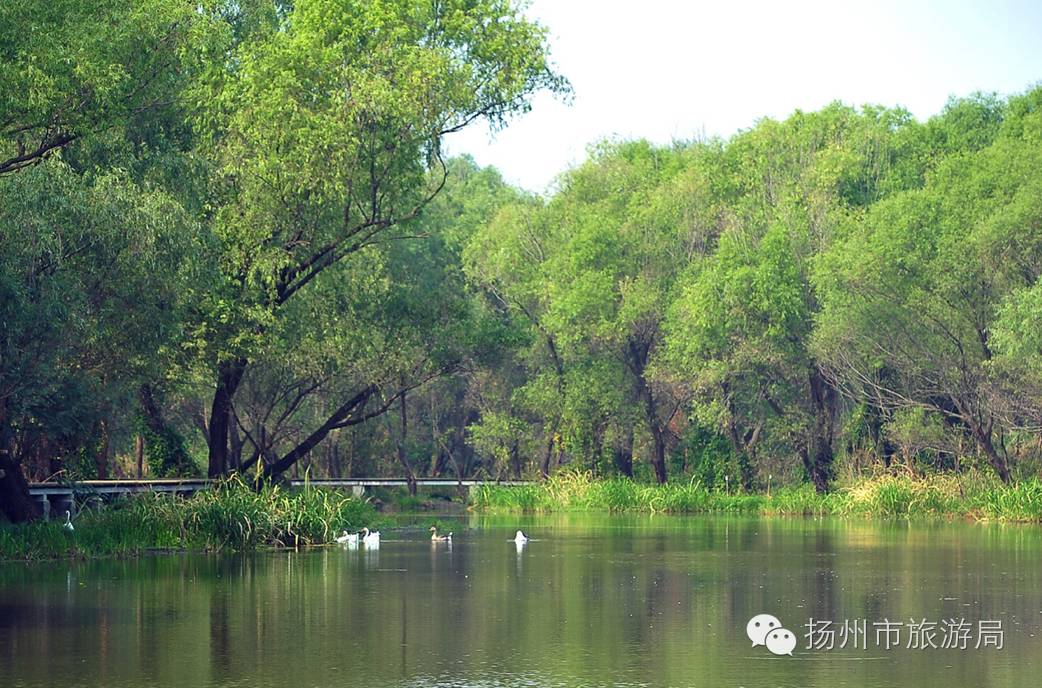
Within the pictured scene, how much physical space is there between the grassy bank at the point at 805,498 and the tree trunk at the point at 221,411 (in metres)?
16.7

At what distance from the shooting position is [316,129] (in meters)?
34.9

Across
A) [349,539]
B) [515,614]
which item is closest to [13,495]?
[349,539]

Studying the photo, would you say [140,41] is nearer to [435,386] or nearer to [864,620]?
[864,620]

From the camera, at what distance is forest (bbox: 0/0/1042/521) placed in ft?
90.5

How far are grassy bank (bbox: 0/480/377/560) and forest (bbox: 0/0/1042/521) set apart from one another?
1555 mm

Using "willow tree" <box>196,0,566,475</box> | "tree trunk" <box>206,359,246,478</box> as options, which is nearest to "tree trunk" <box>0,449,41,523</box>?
"willow tree" <box>196,0,566,475</box>

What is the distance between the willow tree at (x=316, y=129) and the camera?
115 feet

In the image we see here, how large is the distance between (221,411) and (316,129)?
840 cm

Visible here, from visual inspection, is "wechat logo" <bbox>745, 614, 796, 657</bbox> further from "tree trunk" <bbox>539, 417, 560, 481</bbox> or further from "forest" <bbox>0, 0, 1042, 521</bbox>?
"tree trunk" <bbox>539, 417, 560, 481</bbox>

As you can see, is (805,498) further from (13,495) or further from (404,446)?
(13,495)

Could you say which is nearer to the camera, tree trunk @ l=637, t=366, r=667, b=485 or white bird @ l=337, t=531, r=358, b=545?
white bird @ l=337, t=531, r=358, b=545

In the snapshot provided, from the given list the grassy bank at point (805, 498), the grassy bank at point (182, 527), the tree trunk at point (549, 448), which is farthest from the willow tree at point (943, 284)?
the grassy bank at point (182, 527)

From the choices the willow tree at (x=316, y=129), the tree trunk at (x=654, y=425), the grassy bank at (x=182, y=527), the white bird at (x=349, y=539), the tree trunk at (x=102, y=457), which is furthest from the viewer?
the tree trunk at (x=654, y=425)

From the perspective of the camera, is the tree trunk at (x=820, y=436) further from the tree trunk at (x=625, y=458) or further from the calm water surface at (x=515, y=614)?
the calm water surface at (x=515, y=614)
